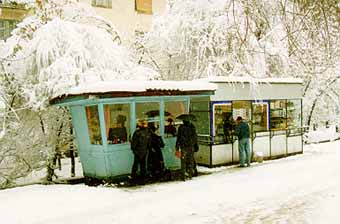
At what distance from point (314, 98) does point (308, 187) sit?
622 inches

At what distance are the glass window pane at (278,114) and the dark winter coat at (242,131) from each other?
2.42 metres

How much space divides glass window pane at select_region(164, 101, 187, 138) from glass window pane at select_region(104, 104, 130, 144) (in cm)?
143

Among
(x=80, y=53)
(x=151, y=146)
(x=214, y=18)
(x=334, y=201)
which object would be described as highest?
(x=214, y=18)

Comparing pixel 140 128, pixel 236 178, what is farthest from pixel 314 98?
pixel 140 128

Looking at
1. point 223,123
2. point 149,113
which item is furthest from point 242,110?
point 149,113

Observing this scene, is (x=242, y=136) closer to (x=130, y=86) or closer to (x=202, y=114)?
(x=202, y=114)

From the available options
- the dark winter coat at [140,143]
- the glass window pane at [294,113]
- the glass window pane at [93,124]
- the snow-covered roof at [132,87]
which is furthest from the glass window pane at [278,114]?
the glass window pane at [93,124]

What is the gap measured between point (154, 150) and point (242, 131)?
3.68m

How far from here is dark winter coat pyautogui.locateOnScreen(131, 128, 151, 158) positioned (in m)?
13.8

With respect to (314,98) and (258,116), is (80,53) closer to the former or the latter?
(258,116)

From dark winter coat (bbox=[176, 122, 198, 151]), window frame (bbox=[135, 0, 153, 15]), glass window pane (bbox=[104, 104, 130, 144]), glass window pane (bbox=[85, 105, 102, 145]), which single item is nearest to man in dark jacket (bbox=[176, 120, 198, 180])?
dark winter coat (bbox=[176, 122, 198, 151])

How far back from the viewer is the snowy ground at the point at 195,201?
10.1m

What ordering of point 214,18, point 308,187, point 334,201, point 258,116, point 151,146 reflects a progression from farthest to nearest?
point 214,18 → point 258,116 → point 151,146 → point 308,187 → point 334,201

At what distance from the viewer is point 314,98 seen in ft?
92.4
